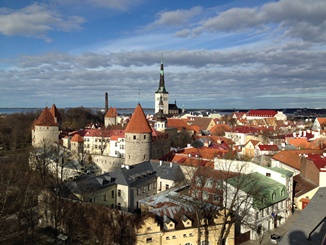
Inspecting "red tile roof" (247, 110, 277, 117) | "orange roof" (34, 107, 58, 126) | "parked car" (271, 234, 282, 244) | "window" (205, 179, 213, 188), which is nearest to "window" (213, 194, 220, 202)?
"window" (205, 179, 213, 188)

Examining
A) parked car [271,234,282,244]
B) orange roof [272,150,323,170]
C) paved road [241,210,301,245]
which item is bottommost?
paved road [241,210,301,245]

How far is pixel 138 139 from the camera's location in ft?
99.7

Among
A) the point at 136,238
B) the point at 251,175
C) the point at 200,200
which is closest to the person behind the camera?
the point at 136,238

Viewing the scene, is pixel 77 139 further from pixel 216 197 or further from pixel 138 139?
pixel 216 197

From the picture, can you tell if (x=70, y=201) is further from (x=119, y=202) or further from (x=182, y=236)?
(x=182, y=236)

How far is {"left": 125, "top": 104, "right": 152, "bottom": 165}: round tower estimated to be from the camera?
30.4m

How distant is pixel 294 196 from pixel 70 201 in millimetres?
17399

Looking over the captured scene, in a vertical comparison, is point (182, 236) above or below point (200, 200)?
below

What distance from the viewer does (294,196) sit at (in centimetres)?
2486

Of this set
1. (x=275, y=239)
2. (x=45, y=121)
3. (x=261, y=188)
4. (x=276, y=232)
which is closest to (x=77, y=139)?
(x=45, y=121)

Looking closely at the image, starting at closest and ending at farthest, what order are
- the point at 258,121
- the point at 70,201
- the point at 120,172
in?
the point at 70,201, the point at 120,172, the point at 258,121

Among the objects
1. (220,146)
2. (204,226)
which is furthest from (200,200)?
(220,146)

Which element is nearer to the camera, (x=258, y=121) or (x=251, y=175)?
(x=251, y=175)

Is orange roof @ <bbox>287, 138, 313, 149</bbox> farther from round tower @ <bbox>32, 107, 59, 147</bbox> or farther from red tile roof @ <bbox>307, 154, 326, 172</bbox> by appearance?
round tower @ <bbox>32, 107, 59, 147</bbox>
